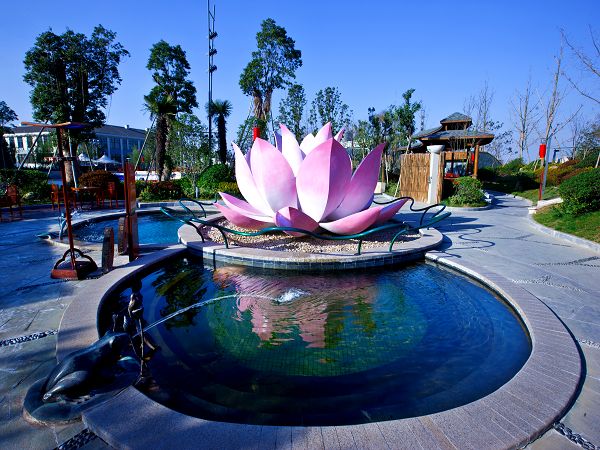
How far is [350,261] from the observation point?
6355mm

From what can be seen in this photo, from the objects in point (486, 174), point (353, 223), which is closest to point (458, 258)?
point (353, 223)

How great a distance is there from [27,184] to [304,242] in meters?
15.3

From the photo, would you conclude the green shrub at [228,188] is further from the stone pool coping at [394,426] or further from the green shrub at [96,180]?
the stone pool coping at [394,426]

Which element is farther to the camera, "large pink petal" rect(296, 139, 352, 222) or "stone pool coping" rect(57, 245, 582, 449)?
"large pink petal" rect(296, 139, 352, 222)

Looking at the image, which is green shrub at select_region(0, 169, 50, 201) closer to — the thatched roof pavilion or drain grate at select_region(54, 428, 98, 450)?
drain grate at select_region(54, 428, 98, 450)

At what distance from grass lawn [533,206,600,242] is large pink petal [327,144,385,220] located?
5.30 m

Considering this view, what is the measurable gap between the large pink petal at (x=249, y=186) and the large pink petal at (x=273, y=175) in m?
0.38

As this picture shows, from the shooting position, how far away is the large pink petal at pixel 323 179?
6.39 m

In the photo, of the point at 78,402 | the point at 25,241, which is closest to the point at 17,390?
the point at 78,402

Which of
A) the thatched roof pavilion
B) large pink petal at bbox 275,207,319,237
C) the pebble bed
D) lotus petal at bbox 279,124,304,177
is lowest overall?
the pebble bed

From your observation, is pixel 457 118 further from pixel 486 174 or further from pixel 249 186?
pixel 249 186

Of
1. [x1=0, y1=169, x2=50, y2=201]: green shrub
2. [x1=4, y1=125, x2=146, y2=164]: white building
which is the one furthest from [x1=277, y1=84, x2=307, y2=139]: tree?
[x1=4, y1=125, x2=146, y2=164]: white building

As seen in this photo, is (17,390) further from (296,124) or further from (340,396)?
(296,124)

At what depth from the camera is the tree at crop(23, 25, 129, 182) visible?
20.0 metres
